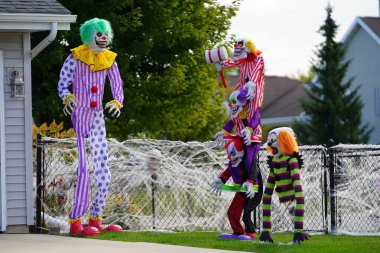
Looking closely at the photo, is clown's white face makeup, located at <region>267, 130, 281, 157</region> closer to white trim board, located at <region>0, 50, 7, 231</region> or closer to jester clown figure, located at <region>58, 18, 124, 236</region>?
jester clown figure, located at <region>58, 18, 124, 236</region>

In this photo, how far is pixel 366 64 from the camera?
41.9 meters

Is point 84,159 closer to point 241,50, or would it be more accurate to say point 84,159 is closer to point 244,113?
point 244,113

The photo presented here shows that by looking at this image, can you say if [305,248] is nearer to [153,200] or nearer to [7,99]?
[153,200]

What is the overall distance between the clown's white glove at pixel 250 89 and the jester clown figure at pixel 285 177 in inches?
21.7

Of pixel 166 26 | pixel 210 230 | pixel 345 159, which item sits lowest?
pixel 210 230

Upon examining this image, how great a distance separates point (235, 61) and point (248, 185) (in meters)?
1.52

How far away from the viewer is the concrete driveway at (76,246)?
11.0 metres

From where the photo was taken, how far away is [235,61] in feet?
40.6

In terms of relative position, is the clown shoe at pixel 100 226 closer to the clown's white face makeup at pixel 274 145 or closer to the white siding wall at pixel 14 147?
the white siding wall at pixel 14 147

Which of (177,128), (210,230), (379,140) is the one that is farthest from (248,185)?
(379,140)

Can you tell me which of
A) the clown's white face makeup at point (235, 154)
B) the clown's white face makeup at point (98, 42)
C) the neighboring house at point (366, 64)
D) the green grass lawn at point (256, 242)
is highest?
the neighboring house at point (366, 64)

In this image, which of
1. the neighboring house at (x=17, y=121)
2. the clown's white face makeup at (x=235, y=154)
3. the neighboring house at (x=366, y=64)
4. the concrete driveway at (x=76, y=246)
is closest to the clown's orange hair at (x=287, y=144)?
the clown's white face makeup at (x=235, y=154)

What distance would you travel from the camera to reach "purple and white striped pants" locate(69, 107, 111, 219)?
41.8 ft

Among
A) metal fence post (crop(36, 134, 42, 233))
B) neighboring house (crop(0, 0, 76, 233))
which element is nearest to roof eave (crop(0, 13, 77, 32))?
neighboring house (crop(0, 0, 76, 233))
